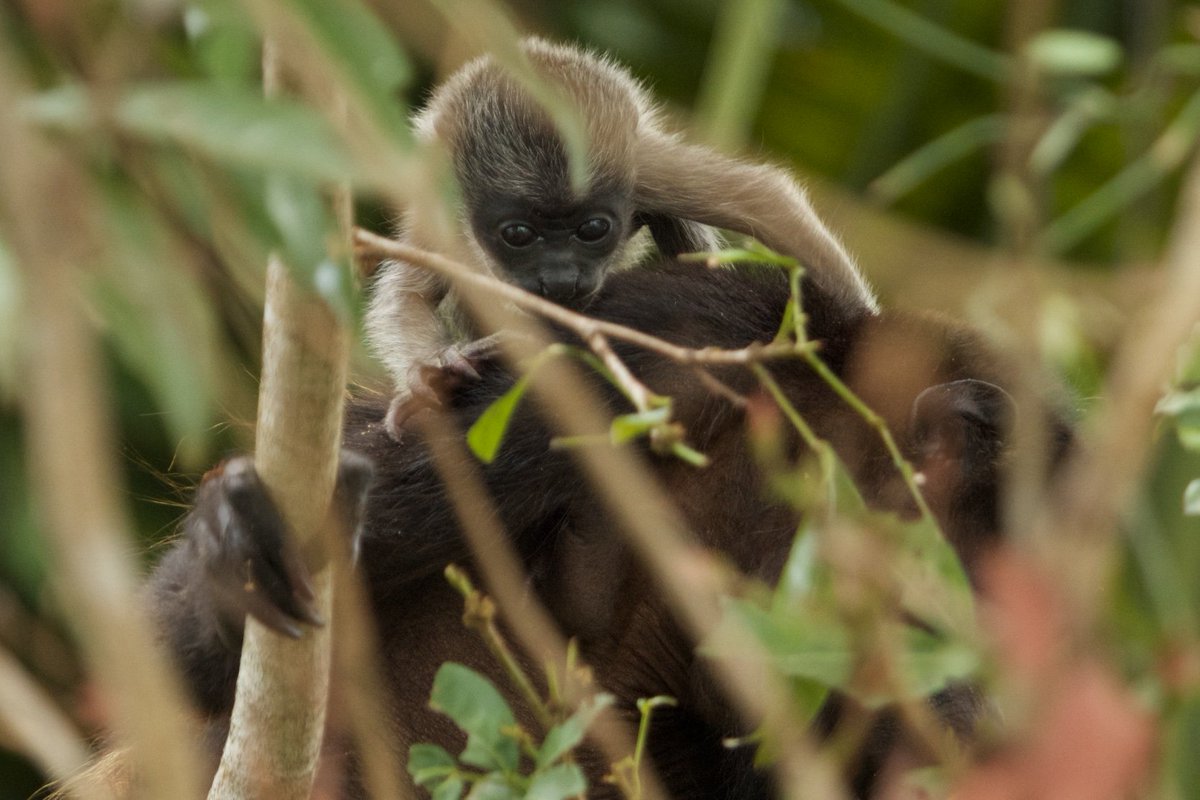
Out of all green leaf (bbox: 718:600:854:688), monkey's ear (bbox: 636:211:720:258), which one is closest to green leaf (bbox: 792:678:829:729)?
green leaf (bbox: 718:600:854:688)

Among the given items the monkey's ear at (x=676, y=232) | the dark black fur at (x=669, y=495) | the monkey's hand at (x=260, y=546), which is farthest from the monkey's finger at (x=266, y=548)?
the monkey's ear at (x=676, y=232)

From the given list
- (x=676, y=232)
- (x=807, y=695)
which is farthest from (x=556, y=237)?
(x=807, y=695)

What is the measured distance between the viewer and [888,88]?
146 inches

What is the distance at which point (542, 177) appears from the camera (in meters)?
2.46

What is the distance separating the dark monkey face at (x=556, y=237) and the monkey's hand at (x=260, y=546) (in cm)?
88

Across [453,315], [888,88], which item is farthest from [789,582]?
[888,88]

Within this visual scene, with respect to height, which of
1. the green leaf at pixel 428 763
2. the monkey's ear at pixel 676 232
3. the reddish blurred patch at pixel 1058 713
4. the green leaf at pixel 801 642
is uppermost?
the reddish blurred patch at pixel 1058 713

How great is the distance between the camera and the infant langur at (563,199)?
240cm

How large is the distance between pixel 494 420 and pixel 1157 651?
0.56 meters

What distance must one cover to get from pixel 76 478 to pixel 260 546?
768 mm

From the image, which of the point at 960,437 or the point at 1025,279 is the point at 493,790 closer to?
the point at 1025,279

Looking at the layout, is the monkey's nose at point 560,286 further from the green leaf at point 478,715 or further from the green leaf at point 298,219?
the green leaf at point 298,219

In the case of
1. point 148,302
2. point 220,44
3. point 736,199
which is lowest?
point 736,199

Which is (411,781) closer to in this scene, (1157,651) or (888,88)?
(1157,651)
